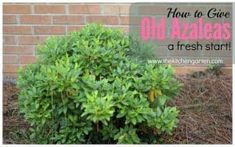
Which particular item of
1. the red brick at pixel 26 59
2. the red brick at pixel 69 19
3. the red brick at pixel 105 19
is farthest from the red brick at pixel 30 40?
the red brick at pixel 105 19

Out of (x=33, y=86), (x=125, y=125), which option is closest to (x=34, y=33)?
(x=33, y=86)

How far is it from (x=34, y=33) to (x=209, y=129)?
1979 mm

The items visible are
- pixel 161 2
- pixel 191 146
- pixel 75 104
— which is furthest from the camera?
pixel 161 2

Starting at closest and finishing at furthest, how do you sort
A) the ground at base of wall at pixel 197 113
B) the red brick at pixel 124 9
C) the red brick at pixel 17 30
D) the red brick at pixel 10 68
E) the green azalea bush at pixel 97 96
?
the green azalea bush at pixel 97 96, the ground at base of wall at pixel 197 113, the red brick at pixel 124 9, the red brick at pixel 17 30, the red brick at pixel 10 68

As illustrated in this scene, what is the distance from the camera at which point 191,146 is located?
346 cm

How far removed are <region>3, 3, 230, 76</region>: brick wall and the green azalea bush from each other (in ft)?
4.21

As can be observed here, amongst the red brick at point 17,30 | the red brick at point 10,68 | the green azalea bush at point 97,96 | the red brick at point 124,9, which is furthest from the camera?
the red brick at point 10,68

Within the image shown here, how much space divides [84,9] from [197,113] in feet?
4.91

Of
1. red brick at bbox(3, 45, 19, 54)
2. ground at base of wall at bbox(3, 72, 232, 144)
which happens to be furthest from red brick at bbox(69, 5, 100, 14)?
ground at base of wall at bbox(3, 72, 232, 144)

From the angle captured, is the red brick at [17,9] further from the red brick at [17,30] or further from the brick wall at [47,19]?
the red brick at [17,30]

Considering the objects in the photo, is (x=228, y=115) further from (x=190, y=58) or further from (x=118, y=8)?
(x=118, y=8)

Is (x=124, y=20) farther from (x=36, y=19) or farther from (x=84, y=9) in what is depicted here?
(x=36, y=19)

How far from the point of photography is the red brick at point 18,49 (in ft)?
16.0

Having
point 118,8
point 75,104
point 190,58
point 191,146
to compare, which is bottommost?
point 191,146
